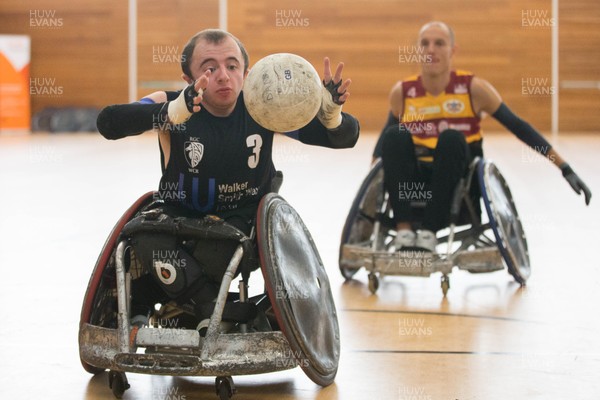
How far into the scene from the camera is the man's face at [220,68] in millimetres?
3551

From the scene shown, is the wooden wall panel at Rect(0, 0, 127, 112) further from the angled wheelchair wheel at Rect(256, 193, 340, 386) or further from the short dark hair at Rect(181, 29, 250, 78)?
the angled wheelchair wheel at Rect(256, 193, 340, 386)

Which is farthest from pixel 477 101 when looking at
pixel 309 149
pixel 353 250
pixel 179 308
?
pixel 309 149

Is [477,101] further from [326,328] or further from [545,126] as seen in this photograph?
[545,126]

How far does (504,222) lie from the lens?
553cm

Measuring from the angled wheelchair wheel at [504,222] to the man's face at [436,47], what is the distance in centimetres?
69

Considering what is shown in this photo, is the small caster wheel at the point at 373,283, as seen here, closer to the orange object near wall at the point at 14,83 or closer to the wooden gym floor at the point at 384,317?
the wooden gym floor at the point at 384,317

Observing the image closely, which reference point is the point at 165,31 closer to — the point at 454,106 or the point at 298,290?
the point at 454,106

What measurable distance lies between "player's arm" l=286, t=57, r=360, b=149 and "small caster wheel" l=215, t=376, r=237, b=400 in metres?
0.96

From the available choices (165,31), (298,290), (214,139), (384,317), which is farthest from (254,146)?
(165,31)

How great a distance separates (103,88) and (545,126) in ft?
27.6

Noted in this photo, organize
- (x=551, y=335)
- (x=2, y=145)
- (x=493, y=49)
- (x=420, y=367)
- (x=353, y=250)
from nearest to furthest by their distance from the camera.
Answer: (x=420, y=367), (x=551, y=335), (x=353, y=250), (x=2, y=145), (x=493, y=49)

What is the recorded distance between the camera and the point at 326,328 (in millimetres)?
3564

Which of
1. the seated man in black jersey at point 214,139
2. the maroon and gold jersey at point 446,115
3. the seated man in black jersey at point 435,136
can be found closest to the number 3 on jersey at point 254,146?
the seated man in black jersey at point 214,139

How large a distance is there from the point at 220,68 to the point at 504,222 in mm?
2476
